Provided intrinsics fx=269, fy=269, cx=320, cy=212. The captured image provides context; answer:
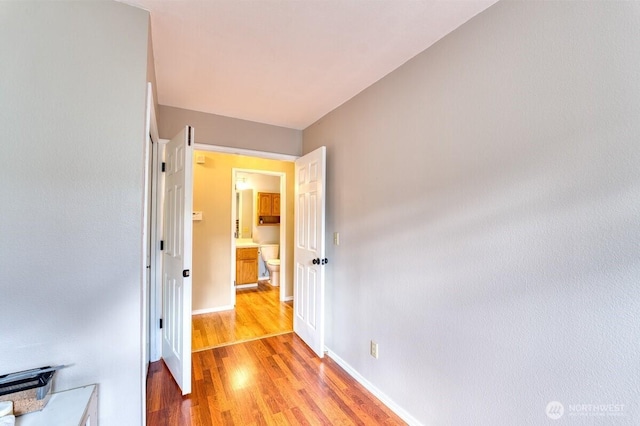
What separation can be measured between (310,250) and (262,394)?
4.25ft

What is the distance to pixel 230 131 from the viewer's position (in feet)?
9.40

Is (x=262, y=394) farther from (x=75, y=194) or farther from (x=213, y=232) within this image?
(x=213, y=232)

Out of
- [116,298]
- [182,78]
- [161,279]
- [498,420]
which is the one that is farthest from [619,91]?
[161,279]

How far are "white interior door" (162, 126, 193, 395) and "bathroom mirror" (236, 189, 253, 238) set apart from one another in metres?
3.34

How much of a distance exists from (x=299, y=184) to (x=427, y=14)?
197 cm

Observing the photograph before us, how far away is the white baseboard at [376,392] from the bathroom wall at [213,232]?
6.54 feet

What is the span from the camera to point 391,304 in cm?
198

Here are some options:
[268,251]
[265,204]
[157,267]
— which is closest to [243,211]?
[265,204]

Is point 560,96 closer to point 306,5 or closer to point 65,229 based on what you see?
point 306,5

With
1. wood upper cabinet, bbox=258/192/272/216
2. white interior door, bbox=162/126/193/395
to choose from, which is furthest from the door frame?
wood upper cabinet, bbox=258/192/272/216

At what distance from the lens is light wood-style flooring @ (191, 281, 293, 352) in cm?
300

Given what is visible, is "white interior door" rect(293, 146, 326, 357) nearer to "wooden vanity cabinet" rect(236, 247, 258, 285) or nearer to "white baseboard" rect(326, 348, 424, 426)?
"white baseboard" rect(326, 348, 424, 426)

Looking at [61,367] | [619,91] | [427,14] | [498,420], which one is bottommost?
[498,420]

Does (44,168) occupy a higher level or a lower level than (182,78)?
lower
